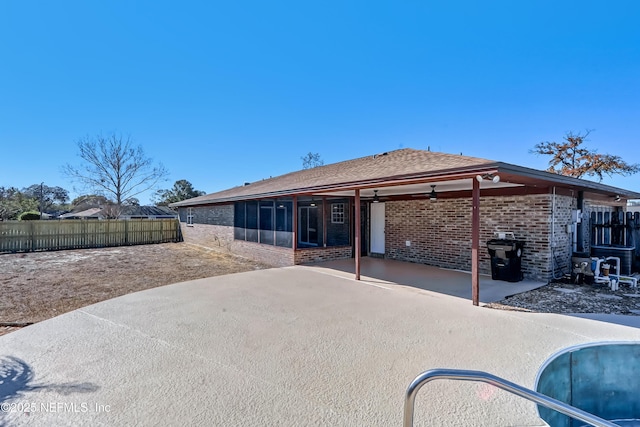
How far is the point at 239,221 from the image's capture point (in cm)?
1305

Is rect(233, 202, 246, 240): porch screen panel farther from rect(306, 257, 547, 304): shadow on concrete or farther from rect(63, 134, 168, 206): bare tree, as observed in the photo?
rect(63, 134, 168, 206): bare tree

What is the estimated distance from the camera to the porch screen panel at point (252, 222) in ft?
38.9

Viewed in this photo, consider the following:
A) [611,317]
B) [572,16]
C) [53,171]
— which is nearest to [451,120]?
[572,16]

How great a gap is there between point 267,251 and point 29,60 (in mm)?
10687

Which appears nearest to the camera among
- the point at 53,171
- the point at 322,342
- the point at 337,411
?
the point at 337,411

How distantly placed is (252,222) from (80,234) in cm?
1074

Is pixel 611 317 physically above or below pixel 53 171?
below

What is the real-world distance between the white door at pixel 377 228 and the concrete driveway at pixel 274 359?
16.4 feet

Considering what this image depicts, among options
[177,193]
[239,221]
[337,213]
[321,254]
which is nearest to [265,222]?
[239,221]

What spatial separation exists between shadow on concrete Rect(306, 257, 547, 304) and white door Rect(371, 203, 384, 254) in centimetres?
77

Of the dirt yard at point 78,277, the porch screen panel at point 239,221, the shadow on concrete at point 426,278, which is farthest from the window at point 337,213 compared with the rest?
the porch screen panel at point 239,221

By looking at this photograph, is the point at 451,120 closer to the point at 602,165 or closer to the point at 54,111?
the point at 602,165

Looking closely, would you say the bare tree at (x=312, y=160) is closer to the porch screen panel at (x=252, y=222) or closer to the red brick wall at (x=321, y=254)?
the porch screen panel at (x=252, y=222)

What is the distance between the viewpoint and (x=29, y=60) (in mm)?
10859
